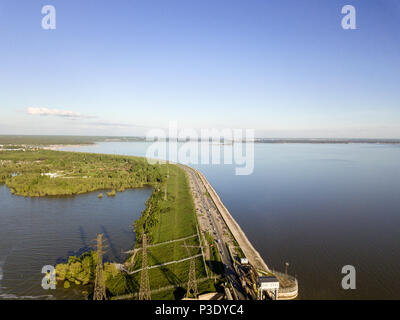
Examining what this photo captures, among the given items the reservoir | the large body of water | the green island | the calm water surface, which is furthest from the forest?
the calm water surface

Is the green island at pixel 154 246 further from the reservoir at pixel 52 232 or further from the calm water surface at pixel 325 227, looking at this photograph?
the calm water surface at pixel 325 227

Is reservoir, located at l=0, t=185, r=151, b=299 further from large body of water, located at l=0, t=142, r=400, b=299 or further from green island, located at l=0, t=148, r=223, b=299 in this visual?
green island, located at l=0, t=148, r=223, b=299

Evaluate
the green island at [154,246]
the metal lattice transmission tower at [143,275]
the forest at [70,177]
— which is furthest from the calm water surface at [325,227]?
the forest at [70,177]

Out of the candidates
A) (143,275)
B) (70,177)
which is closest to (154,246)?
(143,275)

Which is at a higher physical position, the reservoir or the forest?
the forest

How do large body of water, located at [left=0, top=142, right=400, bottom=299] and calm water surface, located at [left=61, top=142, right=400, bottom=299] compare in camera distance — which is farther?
large body of water, located at [left=0, top=142, right=400, bottom=299]

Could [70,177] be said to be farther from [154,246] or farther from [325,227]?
[325,227]

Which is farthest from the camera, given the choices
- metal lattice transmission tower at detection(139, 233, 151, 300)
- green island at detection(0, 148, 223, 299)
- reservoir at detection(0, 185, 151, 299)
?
reservoir at detection(0, 185, 151, 299)

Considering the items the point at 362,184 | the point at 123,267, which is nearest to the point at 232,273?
the point at 123,267
